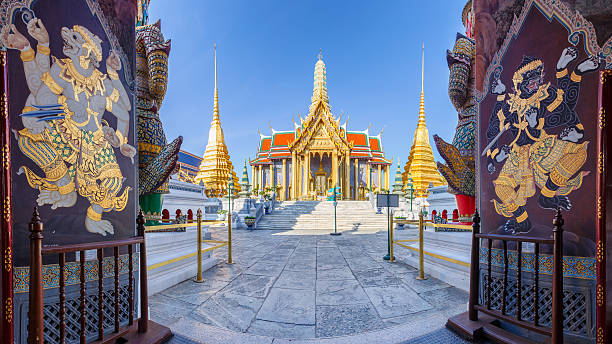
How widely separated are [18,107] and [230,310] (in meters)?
2.96

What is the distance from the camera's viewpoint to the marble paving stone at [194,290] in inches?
147

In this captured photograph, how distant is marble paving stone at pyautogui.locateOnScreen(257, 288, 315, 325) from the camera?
10.2ft

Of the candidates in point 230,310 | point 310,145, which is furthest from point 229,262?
point 310,145

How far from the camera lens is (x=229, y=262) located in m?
5.85

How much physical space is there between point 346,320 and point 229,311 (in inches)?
59.1

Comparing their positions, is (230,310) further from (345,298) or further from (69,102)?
(69,102)

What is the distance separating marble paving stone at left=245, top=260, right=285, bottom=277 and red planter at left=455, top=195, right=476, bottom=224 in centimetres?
377

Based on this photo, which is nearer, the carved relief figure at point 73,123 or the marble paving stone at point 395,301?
the carved relief figure at point 73,123

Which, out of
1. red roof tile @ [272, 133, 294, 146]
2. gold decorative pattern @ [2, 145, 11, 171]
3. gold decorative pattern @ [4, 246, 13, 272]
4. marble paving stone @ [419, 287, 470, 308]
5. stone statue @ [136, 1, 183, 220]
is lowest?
marble paving stone @ [419, 287, 470, 308]

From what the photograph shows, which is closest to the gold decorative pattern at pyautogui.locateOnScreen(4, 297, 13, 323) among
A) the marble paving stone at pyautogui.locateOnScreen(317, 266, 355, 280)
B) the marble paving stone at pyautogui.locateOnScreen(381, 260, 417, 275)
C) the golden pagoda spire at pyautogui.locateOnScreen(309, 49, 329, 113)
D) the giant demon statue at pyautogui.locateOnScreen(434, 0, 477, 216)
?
the marble paving stone at pyautogui.locateOnScreen(317, 266, 355, 280)

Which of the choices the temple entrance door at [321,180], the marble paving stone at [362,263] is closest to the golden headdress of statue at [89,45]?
the marble paving stone at [362,263]

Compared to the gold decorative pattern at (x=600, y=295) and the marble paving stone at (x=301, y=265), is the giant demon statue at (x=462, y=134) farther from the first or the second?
the marble paving stone at (x=301, y=265)

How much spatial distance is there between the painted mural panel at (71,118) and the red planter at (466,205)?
531 centimetres

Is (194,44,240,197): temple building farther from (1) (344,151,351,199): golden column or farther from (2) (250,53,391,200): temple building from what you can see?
(1) (344,151,351,199): golden column
